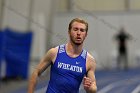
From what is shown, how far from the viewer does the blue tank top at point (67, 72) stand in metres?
3.29

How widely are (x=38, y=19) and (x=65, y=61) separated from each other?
10.7 meters

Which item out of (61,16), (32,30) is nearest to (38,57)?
(32,30)

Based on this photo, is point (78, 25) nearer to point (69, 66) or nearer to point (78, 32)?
point (78, 32)

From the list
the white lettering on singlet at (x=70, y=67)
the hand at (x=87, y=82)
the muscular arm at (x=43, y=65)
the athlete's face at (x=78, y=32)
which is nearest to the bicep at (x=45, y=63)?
the muscular arm at (x=43, y=65)

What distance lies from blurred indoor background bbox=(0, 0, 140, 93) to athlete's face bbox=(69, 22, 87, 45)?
3154 millimetres

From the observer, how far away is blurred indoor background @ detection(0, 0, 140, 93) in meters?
9.27

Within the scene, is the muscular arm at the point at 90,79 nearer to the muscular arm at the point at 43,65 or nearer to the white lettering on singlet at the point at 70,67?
the white lettering on singlet at the point at 70,67

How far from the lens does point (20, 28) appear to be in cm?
1335

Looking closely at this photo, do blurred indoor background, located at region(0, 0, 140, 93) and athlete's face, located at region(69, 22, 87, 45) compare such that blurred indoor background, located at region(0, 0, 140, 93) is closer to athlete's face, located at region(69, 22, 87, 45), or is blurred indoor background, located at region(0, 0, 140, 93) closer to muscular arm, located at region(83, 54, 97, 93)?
muscular arm, located at region(83, 54, 97, 93)

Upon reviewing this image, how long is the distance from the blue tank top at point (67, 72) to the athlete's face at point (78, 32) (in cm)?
15

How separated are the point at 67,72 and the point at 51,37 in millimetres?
11597

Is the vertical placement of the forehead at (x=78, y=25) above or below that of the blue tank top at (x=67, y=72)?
above

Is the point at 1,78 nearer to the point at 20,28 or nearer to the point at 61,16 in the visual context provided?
the point at 20,28

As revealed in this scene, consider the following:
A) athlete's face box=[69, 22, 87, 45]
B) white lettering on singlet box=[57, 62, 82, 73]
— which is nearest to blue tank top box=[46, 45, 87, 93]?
white lettering on singlet box=[57, 62, 82, 73]
